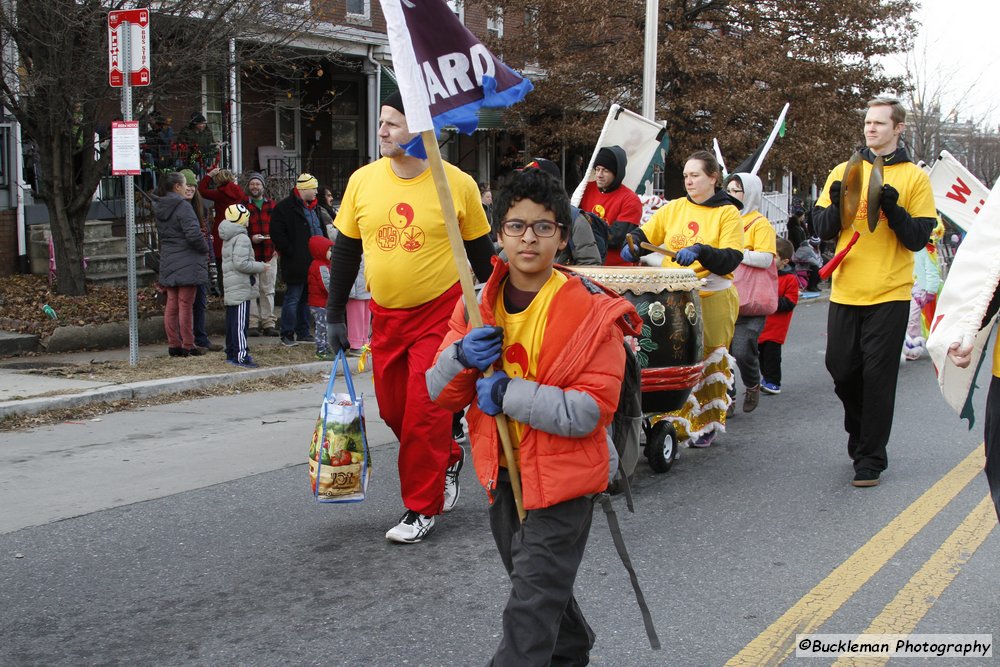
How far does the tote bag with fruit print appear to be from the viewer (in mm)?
5281

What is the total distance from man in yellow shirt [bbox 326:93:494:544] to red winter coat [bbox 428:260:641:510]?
178 centimetres

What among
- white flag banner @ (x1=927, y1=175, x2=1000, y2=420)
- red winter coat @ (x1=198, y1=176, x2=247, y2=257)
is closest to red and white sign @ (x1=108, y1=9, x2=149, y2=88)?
red winter coat @ (x1=198, y1=176, x2=247, y2=257)

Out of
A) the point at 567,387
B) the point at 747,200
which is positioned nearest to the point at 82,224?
the point at 747,200

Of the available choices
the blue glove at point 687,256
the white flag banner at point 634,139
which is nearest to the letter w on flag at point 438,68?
the blue glove at point 687,256

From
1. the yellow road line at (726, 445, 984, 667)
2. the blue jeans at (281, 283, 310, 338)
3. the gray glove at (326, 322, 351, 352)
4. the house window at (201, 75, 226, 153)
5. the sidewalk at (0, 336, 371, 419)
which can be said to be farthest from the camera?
the house window at (201, 75, 226, 153)

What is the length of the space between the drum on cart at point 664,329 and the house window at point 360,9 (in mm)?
15710

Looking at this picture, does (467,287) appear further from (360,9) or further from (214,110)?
(360,9)

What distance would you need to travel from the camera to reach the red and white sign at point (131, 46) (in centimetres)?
1020

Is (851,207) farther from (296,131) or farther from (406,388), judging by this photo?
(296,131)

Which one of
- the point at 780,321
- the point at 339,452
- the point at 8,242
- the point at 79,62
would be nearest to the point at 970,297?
the point at 339,452

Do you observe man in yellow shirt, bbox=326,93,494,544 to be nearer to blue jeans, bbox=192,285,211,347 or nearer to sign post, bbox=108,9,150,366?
sign post, bbox=108,9,150,366

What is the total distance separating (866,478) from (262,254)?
8609 mm

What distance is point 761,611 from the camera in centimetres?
457

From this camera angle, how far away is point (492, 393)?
3.38 m
